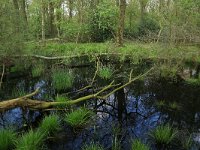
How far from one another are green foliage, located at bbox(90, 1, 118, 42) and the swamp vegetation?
12.9 feet

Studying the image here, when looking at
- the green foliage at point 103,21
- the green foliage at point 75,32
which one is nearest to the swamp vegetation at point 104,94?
the green foliage at point 103,21

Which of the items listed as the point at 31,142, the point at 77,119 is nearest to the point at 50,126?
the point at 77,119

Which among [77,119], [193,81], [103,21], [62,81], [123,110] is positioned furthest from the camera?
[103,21]

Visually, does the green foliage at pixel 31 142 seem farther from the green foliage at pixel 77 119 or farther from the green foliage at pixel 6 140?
the green foliage at pixel 77 119

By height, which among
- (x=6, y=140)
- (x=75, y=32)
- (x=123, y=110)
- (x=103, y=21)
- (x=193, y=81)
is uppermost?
(x=103, y=21)

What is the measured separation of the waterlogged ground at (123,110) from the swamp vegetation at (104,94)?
0.08 ft

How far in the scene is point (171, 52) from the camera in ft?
37.3

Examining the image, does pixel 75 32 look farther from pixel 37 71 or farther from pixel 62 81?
pixel 62 81

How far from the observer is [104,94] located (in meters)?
9.65

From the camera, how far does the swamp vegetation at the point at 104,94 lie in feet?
20.8

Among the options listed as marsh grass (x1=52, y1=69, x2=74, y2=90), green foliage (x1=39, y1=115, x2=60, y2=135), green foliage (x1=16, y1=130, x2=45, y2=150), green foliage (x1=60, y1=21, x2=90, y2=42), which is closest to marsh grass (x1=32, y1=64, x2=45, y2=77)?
marsh grass (x1=52, y1=69, x2=74, y2=90)

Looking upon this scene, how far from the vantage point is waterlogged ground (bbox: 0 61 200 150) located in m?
6.60

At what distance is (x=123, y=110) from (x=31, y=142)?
150 inches

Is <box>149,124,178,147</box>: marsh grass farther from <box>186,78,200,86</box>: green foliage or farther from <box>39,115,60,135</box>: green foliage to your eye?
<box>186,78,200,86</box>: green foliage
